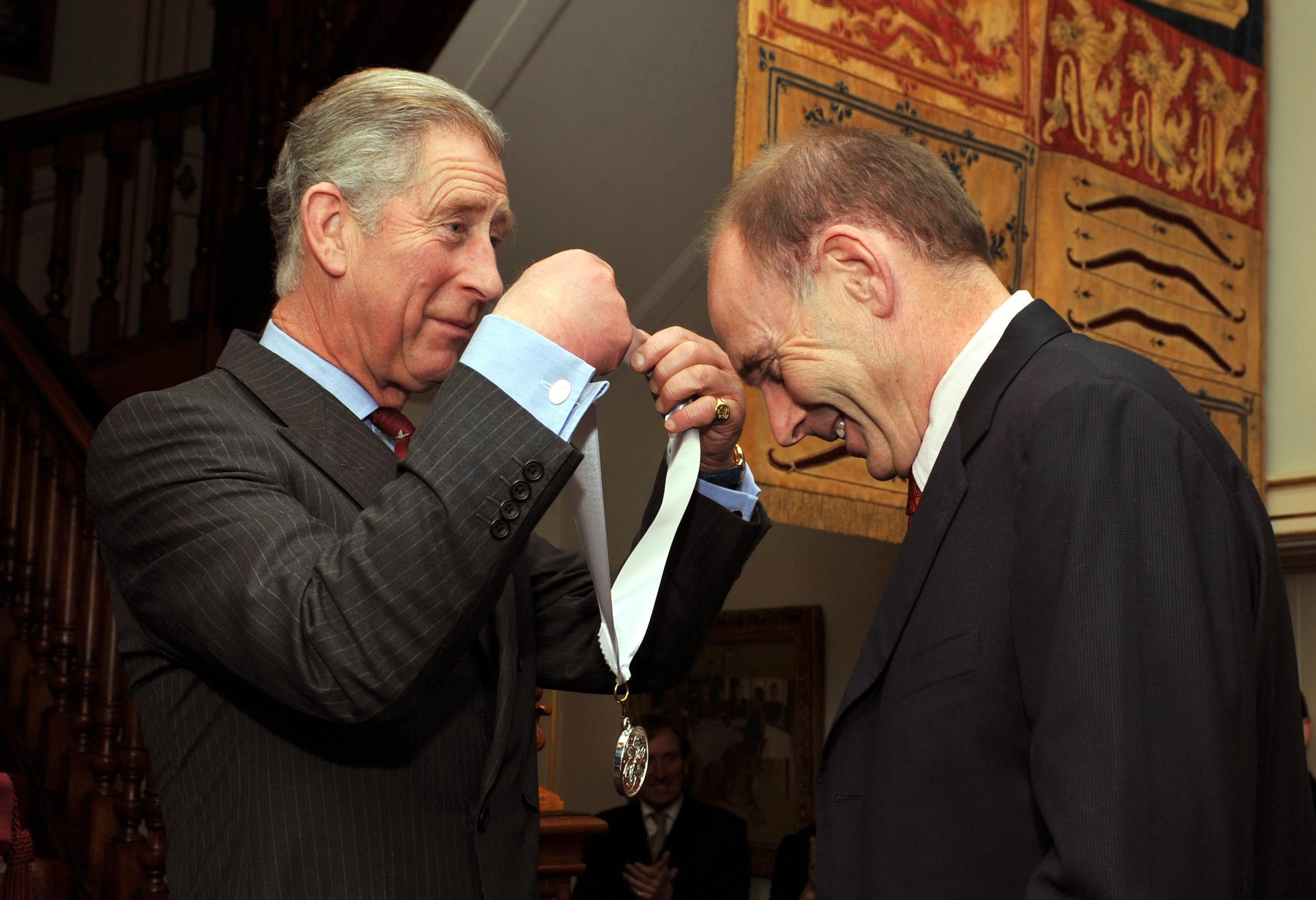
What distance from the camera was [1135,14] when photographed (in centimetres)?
469

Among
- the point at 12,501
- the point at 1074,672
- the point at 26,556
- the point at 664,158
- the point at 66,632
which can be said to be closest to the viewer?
the point at 1074,672

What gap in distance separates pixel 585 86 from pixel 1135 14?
198 centimetres

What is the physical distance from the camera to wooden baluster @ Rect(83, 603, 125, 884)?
3.55m

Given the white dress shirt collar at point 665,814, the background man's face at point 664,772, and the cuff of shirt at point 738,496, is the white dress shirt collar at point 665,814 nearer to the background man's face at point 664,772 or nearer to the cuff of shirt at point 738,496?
the background man's face at point 664,772

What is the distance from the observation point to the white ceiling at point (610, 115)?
181 inches

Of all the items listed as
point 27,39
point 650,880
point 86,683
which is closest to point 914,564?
point 86,683

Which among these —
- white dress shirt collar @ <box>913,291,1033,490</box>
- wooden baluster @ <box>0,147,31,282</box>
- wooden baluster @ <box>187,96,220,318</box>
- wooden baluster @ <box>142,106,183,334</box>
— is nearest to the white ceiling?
wooden baluster @ <box>187,96,220,318</box>

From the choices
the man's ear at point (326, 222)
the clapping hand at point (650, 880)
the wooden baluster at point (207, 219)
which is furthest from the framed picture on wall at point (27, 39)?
the man's ear at point (326, 222)

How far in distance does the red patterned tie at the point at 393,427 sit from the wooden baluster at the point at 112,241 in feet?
16.0

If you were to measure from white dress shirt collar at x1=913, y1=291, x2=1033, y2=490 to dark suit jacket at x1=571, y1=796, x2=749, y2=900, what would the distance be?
4.69 meters

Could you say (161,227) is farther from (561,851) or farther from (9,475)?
(561,851)

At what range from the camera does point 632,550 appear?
5.64 feet

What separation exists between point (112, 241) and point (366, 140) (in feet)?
16.1

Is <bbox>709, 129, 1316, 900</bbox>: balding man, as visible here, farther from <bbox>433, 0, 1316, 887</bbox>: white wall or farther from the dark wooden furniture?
<bbox>433, 0, 1316, 887</bbox>: white wall
